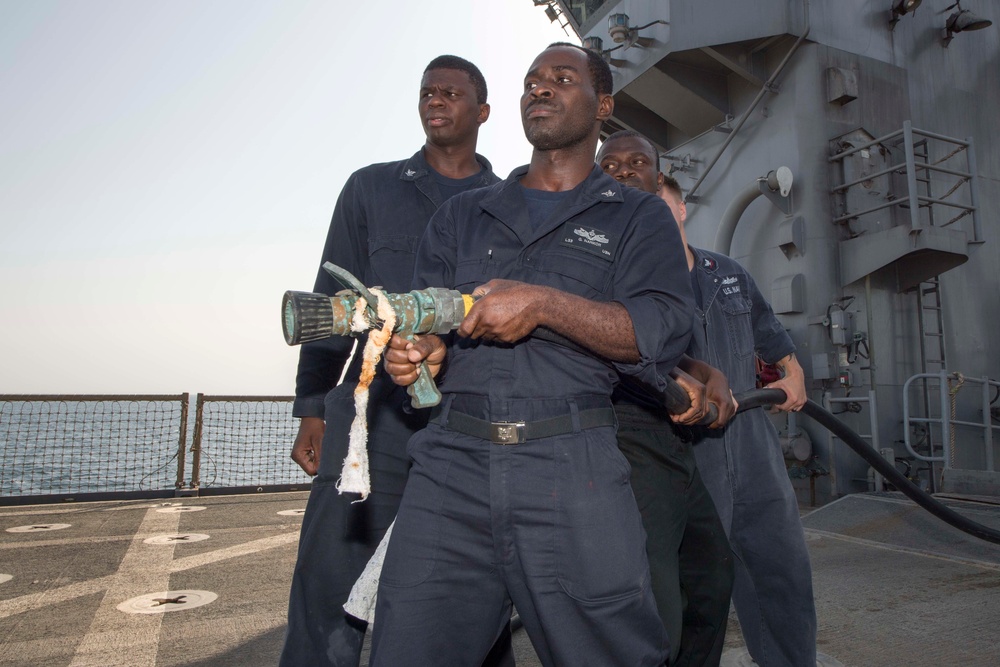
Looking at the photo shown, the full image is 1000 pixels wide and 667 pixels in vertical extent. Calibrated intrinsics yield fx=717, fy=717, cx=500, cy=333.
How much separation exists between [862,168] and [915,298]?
6.63 feet

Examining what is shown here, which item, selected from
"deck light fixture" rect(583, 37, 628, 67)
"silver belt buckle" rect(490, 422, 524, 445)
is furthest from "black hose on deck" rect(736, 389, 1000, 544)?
"deck light fixture" rect(583, 37, 628, 67)

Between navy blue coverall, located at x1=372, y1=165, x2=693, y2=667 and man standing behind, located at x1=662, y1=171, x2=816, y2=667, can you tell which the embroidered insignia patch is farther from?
man standing behind, located at x1=662, y1=171, x2=816, y2=667

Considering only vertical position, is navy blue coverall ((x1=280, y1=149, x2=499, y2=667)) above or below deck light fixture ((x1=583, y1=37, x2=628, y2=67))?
below

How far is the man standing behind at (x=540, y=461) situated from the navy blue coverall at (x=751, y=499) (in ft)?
4.41

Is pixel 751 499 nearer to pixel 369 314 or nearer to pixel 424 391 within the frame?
pixel 424 391

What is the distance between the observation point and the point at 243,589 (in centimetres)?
439

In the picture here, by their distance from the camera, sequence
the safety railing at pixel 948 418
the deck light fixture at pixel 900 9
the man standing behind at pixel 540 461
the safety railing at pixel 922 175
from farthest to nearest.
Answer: the deck light fixture at pixel 900 9
the safety railing at pixel 922 175
the safety railing at pixel 948 418
the man standing behind at pixel 540 461

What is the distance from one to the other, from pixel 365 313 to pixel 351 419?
1.07 m

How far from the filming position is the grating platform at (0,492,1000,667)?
3246mm

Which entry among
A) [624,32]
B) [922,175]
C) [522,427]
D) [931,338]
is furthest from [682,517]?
[922,175]

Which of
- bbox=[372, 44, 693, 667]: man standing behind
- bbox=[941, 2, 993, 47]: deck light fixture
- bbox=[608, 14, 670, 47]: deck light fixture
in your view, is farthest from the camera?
bbox=[608, 14, 670, 47]: deck light fixture

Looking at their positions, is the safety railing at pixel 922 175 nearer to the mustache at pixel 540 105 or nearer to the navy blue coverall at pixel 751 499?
the navy blue coverall at pixel 751 499

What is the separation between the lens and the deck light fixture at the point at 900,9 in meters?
10.7

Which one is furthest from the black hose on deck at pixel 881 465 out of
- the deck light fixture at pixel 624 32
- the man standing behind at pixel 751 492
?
the deck light fixture at pixel 624 32
